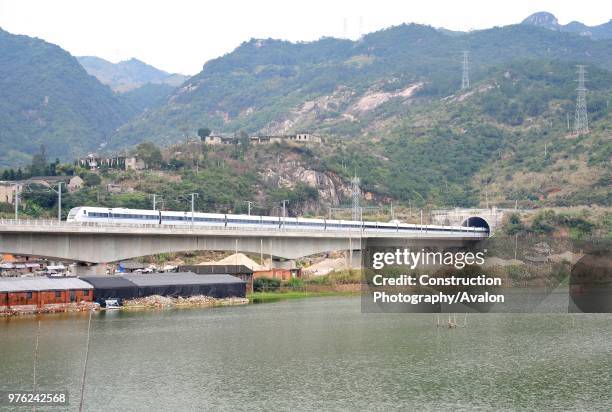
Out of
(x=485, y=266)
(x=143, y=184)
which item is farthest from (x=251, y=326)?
(x=143, y=184)

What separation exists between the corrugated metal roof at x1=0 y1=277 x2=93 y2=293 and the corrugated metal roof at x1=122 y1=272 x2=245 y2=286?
475cm

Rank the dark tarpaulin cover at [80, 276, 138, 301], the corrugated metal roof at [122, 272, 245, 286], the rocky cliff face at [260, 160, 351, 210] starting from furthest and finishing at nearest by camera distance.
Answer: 1. the rocky cliff face at [260, 160, 351, 210]
2. the corrugated metal roof at [122, 272, 245, 286]
3. the dark tarpaulin cover at [80, 276, 138, 301]

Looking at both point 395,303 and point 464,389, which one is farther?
point 395,303

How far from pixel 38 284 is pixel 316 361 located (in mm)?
27249

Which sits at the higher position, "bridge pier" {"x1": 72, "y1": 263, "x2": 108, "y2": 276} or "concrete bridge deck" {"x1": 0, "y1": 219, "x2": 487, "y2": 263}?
"concrete bridge deck" {"x1": 0, "y1": 219, "x2": 487, "y2": 263}

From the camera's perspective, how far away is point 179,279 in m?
74.0

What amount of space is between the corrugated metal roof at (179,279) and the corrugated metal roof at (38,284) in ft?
15.6

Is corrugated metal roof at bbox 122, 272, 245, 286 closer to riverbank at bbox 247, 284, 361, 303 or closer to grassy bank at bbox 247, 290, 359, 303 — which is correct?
grassy bank at bbox 247, 290, 359, 303

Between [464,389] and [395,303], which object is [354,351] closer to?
[464,389]

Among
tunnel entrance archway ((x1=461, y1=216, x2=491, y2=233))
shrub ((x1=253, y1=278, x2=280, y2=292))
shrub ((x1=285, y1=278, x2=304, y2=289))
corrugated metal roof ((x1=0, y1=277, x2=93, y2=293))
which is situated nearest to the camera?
corrugated metal roof ((x1=0, y1=277, x2=93, y2=293))

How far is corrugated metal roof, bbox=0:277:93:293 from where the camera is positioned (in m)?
64.1

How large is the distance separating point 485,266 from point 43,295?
40724 millimetres

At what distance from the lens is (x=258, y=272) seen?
277 feet

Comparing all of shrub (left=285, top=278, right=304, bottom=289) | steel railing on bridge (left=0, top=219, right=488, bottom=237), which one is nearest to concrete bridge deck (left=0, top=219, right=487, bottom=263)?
steel railing on bridge (left=0, top=219, right=488, bottom=237)
